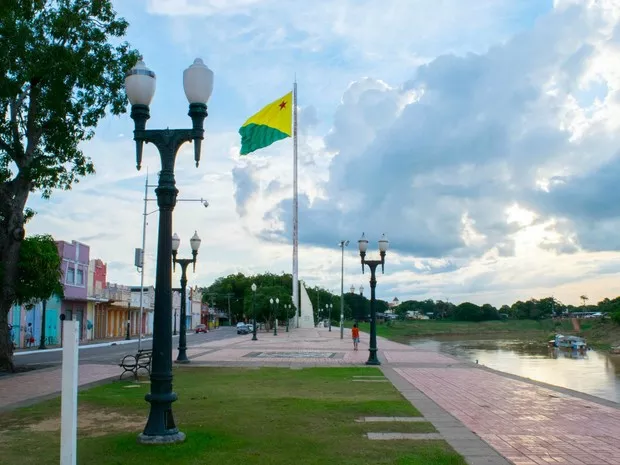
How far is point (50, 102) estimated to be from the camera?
1997cm

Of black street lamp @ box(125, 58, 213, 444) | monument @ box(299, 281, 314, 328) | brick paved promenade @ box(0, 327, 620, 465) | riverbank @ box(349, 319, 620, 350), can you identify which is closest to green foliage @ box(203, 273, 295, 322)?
monument @ box(299, 281, 314, 328)

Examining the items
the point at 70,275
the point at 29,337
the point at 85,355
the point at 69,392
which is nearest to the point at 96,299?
the point at 70,275

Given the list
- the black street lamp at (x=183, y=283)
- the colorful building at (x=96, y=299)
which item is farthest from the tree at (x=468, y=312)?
the black street lamp at (x=183, y=283)

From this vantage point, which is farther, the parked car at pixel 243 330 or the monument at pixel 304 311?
the monument at pixel 304 311

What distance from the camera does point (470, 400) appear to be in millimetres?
13938

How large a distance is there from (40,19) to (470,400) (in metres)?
16.4

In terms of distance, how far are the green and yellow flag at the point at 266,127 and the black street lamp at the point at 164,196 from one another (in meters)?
29.2

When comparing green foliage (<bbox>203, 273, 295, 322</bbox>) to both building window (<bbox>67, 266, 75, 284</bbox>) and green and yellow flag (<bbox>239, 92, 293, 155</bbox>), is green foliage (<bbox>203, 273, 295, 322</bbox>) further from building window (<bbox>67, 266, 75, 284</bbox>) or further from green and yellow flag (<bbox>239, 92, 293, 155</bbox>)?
green and yellow flag (<bbox>239, 92, 293, 155</bbox>)

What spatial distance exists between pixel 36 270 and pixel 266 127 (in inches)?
806

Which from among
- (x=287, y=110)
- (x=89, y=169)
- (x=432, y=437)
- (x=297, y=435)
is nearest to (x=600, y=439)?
(x=432, y=437)

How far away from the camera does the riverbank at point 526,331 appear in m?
69.6

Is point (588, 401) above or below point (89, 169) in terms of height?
below

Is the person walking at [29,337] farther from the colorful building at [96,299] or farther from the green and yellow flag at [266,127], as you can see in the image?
the green and yellow flag at [266,127]

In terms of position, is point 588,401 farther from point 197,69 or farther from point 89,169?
point 89,169
